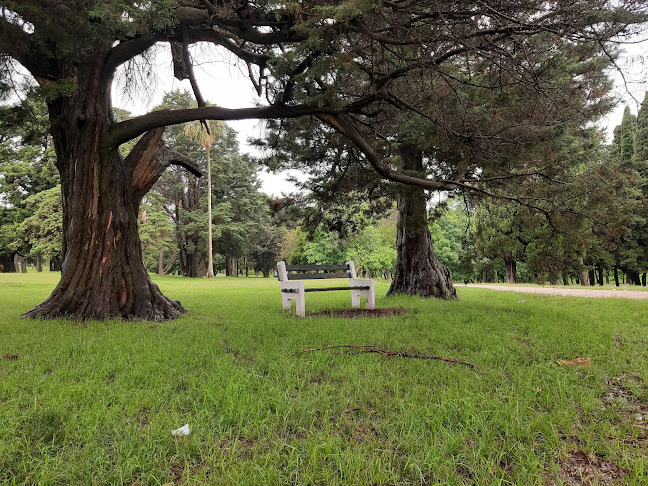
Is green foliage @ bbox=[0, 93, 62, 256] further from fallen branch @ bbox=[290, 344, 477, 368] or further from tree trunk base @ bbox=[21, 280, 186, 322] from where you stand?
fallen branch @ bbox=[290, 344, 477, 368]

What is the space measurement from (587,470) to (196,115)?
5864mm

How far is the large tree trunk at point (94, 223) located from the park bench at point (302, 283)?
210cm

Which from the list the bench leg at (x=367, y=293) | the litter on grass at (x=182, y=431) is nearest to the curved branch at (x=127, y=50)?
the bench leg at (x=367, y=293)

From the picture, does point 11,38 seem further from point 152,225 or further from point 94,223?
point 152,225

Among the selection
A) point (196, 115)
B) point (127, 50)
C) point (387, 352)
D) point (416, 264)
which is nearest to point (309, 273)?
point (196, 115)

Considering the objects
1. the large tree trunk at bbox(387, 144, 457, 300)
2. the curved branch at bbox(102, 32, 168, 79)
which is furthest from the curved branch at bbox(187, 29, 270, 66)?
the large tree trunk at bbox(387, 144, 457, 300)

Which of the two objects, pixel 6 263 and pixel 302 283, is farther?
pixel 6 263

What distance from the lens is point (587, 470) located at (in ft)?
6.10

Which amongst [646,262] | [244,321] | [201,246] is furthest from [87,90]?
[646,262]

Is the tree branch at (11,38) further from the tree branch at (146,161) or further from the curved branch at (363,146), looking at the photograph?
the curved branch at (363,146)

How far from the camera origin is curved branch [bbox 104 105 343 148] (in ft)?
17.3

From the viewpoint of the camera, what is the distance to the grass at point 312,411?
183cm

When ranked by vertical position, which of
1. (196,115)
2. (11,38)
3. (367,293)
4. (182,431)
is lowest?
(182,431)

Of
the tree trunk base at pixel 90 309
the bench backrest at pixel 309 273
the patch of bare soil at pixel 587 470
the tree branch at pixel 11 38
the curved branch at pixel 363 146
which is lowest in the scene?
the patch of bare soil at pixel 587 470
